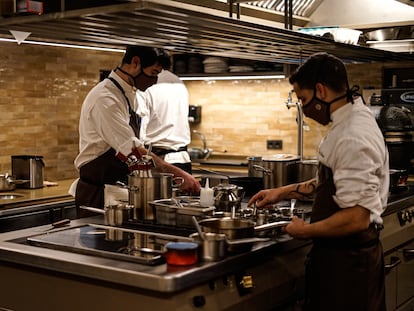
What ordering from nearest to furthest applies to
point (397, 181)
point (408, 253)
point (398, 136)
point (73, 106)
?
point (408, 253) < point (397, 181) < point (398, 136) < point (73, 106)

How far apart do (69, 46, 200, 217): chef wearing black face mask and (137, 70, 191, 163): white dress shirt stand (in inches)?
64.4

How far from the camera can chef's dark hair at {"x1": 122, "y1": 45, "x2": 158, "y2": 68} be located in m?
4.16

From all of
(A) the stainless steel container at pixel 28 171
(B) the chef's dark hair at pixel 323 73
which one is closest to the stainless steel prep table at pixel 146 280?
(B) the chef's dark hair at pixel 323 73

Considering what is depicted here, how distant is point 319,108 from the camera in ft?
10.0

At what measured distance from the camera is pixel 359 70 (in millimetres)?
6793

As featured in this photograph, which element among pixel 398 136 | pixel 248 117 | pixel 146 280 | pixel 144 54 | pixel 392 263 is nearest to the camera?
pixel 146 280

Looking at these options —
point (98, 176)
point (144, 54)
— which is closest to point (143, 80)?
point (144, 54)

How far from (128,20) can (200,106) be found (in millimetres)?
4667

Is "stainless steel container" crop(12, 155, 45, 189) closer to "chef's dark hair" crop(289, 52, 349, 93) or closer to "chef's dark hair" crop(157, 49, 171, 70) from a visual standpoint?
"chef's dark hair" crop(157, 49, 171, 70)

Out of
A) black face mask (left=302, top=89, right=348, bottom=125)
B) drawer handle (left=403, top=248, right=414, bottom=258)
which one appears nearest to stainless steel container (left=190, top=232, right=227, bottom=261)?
black face mask (left=302, top=89, right=348, bottom=125)

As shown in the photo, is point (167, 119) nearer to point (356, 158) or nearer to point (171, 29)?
point (171, 29)

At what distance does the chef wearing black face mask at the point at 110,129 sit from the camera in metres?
4.00

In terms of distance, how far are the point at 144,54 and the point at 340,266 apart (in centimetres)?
180

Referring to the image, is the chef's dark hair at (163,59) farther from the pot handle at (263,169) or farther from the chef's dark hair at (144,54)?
the pot handle at (263,169)
